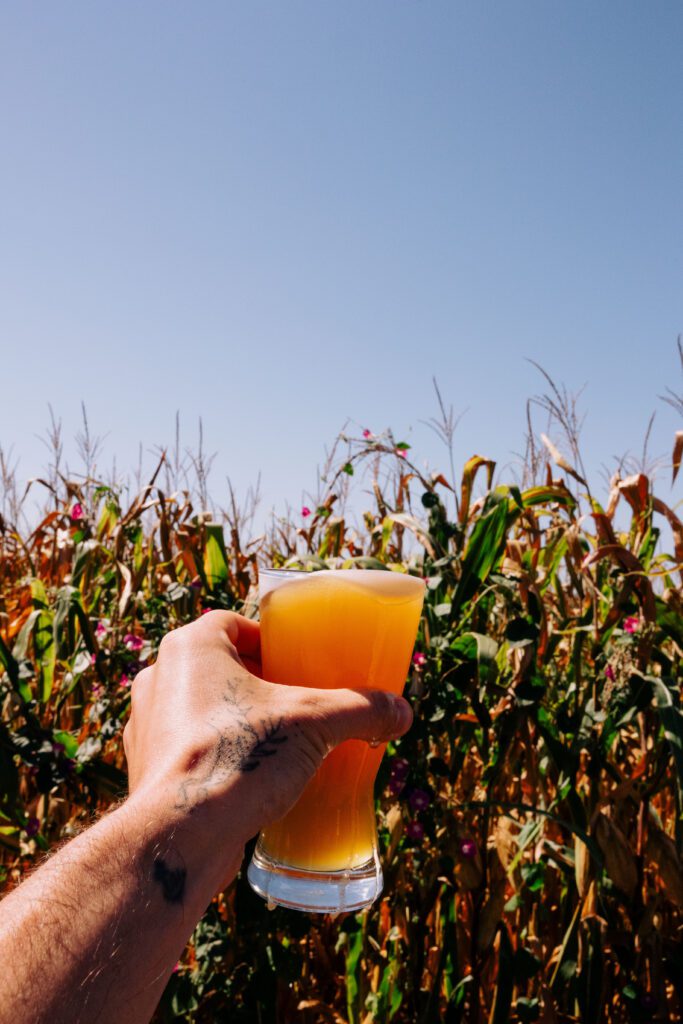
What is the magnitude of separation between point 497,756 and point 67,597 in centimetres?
109

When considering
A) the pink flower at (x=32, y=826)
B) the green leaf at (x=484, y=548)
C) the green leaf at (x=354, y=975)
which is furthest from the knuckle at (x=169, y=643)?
the pink flower at (x=32, y=826)

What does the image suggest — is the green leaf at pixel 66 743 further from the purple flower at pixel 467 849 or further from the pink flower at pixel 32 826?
the purple flower at pixel 467 849

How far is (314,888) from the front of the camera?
105 centimetres

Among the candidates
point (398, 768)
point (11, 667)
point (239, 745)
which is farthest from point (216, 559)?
point (239, 745)

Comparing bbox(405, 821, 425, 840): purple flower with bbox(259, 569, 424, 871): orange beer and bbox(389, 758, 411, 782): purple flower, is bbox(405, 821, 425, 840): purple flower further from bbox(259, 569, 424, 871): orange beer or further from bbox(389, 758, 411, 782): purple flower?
bbox(259, 569, 424, 871): orange beer

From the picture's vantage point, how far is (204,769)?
815mm

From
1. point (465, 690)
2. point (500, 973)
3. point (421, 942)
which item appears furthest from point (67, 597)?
point (500, 973)

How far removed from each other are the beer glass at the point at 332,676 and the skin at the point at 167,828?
0.23ft

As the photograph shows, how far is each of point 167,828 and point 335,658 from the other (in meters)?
0.36

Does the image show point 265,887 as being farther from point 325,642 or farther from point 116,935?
point 116,935

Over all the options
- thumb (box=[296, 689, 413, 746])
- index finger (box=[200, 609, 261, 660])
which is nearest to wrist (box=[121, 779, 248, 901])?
thumb (box=[296, 689, 413, 746])

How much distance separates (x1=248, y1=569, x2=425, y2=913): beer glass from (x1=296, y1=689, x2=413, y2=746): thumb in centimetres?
5

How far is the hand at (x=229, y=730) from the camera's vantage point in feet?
2.66

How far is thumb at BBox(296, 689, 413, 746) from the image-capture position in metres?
0.95
